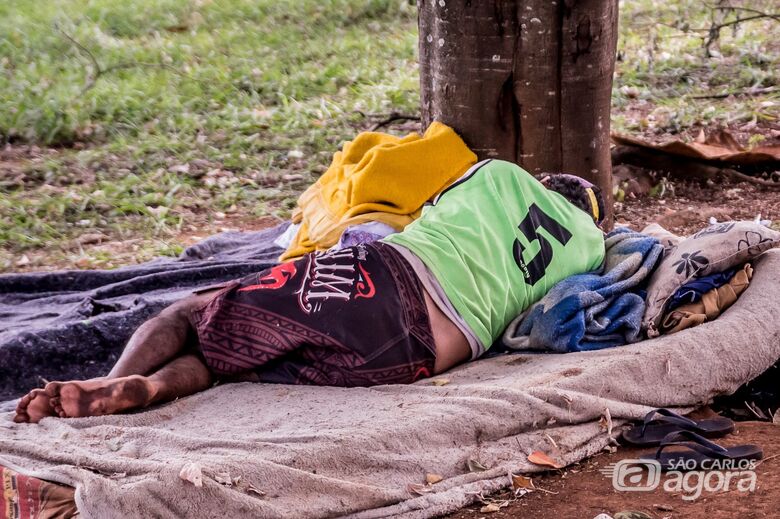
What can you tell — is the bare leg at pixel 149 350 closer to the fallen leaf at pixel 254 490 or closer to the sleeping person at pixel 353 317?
the sleeping person at pixel 353 317

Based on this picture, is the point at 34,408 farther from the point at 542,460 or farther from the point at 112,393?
the point at 542,460

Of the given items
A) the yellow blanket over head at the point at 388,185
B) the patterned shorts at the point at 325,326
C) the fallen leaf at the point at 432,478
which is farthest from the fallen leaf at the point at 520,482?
the yellow blanket over head at the point at 388,185

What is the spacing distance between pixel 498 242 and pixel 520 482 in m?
0.86

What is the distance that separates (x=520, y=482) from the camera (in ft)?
8.58

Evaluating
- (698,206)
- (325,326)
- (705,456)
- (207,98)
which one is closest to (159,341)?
(325,326)

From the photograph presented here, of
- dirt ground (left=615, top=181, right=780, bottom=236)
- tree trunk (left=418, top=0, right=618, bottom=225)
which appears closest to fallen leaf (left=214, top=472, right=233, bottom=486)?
tree trunk (left=418, top=0, right=618, bottom=225)

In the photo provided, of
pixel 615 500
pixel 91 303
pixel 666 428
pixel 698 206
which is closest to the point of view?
pixel 615 500

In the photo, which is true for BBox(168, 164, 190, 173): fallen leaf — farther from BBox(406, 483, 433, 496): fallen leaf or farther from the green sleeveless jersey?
BBox(406, 483, 433, 496): fallen leaf

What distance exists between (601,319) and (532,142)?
3.41 ft

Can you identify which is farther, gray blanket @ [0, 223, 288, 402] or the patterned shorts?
gray blanket @ [0, 223, 288, 402]

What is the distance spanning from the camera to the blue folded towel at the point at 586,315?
10.3 feet

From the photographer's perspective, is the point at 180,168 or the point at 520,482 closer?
the point at 520,482

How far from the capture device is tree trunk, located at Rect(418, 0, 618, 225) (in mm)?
3822

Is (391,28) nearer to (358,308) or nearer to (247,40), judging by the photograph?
(247,40)
